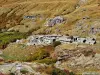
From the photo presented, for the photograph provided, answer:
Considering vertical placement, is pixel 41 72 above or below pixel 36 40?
above

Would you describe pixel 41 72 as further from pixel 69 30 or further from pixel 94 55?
pixel 69 30

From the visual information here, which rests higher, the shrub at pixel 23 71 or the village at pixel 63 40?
the shrub at pixel 23 71

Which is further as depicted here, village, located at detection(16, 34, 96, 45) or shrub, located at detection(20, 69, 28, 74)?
village, located at detection(16, 34, 96, 45)

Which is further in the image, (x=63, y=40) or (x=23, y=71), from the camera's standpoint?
(x=63, y=40)

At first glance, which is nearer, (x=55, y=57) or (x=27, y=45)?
(x=55, y=57)

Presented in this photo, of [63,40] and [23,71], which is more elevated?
[23,71]

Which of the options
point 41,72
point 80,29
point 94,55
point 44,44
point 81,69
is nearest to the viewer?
point 41,72

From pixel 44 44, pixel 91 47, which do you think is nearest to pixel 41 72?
pixel 91 47

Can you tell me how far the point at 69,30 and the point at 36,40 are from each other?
146 feet

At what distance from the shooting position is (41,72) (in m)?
63.2

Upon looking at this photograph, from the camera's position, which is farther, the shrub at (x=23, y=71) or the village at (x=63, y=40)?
the village at (x=63, y=40)

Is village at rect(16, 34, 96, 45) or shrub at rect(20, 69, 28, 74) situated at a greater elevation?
shrub at rect(20, 69, 28, 74)

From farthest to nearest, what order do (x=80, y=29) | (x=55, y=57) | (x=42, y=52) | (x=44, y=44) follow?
(x=80, y=29), (x=44, y=44), (x=42, y=52), (x=55, y=57)

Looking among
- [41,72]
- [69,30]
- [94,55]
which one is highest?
[41,72]
